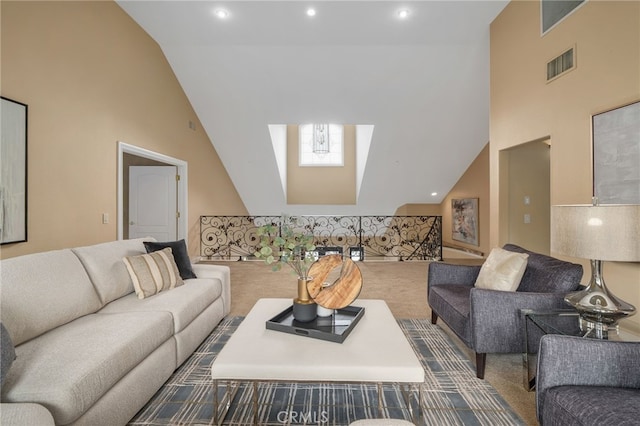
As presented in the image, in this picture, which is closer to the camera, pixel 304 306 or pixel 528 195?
pixel 304 306

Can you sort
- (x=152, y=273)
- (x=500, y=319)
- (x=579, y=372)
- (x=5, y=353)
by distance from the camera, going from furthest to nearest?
(x=152, y=273), (x=500, y=319), (x=579, y=372), (x=5, y=353)

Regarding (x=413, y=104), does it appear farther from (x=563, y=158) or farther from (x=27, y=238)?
(x=27, y=238)

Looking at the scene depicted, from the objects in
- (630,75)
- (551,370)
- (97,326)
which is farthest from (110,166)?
(630,75)

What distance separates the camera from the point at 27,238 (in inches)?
102

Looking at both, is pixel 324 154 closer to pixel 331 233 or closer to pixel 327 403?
pixel 331 233

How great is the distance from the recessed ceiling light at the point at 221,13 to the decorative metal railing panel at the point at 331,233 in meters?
3.32

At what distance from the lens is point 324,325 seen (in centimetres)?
196

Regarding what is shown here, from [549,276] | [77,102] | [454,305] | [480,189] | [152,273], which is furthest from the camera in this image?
[480,189]

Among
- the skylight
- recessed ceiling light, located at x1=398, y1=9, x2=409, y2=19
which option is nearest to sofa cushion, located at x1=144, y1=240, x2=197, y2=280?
recessed ceiling light, located at x1=398, y1=9, x2=409, y2=19

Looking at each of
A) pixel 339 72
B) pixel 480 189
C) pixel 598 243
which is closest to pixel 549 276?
pixel 598 243

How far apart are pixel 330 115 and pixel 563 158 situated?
12.9 ft

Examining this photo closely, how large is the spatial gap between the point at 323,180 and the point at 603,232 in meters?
7.24

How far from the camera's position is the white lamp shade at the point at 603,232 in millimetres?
1591

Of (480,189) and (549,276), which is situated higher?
(480,189)
